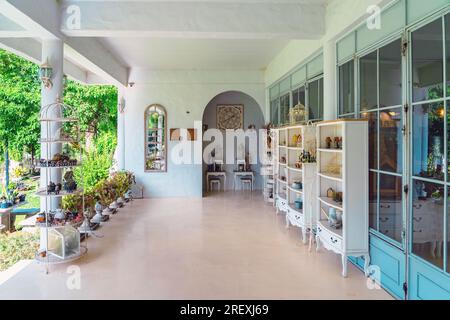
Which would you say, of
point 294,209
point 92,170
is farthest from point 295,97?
point 92,170

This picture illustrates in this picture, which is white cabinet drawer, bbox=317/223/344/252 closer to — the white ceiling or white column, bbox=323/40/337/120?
white column, bbox=323/40/337/120

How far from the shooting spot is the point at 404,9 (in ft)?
10.8

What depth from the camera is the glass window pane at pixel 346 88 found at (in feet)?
14.8

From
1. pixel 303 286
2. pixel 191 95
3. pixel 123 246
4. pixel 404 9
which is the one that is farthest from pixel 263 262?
pixel 191 95

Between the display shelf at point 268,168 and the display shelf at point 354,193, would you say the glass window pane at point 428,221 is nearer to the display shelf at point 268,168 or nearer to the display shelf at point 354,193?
the display shelf at point 354,193

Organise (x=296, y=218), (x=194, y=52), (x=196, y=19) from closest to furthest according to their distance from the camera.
Result: (x=196, y=19) < (x=296, y=218) < (x=194, y=52)

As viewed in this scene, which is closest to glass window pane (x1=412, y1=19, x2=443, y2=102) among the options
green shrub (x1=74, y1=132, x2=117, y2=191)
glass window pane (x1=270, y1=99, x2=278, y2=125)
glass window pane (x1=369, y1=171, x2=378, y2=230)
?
glass window pane (x1=369, y1=171, x2=378, y2=230)

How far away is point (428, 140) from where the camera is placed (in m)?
2.96

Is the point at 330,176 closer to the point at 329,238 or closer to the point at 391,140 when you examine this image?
the point at 329,238

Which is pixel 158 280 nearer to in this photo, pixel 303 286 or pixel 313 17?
pixel 303 286

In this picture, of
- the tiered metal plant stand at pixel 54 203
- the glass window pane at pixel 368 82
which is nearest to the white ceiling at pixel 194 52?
the tiered metal plant stand at pixel 54 203

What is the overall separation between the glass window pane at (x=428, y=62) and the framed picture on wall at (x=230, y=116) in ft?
26.6

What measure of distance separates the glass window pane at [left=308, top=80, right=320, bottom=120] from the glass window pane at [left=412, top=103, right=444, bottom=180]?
290 cm

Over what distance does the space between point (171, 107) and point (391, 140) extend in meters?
7.15
